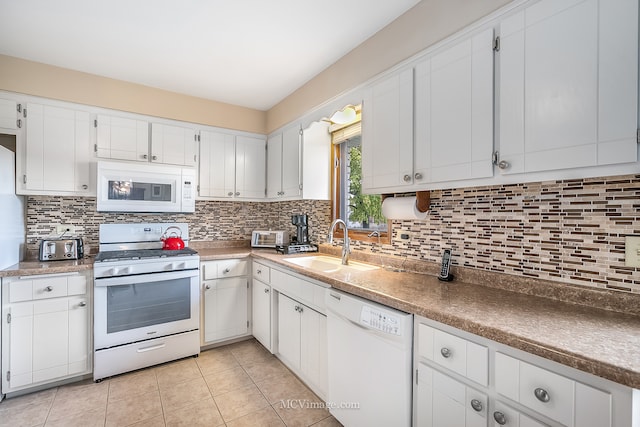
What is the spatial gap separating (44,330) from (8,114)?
5.37 feet

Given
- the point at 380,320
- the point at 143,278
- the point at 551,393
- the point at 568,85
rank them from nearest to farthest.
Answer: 1. the point at 551,393
2. the point at 568,85
3. the point at 380,320
4. the point at 143,278

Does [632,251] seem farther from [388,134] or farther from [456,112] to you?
[388,134]

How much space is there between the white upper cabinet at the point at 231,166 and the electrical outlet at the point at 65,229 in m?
1.09

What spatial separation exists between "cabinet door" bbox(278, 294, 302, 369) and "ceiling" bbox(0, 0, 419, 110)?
1843mm

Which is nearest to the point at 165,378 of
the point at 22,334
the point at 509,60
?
→ the point at 22,334

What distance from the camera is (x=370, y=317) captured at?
4.73ft

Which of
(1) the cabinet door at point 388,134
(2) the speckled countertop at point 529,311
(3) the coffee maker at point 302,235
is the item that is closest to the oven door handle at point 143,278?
(3) the coffee maker at point 302,235

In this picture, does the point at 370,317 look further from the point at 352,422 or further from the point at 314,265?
the point at 314,265

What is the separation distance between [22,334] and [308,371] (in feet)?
6.48

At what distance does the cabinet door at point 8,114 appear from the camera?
2.28 m

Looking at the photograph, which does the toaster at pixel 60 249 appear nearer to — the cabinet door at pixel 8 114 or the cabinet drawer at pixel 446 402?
the cabinet door at pixel 8 114

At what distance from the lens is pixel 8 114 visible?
2.30 metres

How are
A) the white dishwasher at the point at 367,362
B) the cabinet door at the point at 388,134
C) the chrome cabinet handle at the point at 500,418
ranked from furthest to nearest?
the cabinet door at the point at 388,134 → the white dishwasher at the point at 367,362 → the chrome cabinet handle at the point at 500,418

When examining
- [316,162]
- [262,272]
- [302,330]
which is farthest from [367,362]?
[316,162]
